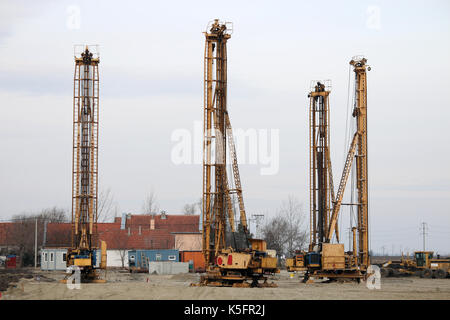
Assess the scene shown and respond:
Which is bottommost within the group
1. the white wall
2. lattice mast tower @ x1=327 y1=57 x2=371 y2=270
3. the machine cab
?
the white wall

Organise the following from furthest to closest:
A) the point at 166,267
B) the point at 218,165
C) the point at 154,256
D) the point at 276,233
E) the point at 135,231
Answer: the point at 276,233, the point at 135,231, the point at 154,256, the point at 166,267, the point at 218,165

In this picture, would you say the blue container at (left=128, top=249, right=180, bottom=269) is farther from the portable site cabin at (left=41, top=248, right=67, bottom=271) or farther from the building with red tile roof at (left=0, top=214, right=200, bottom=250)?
the portable site cabin at (left=41, top=248, right=67, bottom=271)

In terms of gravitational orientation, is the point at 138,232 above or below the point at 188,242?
above

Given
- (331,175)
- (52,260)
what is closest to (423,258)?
(331,175)

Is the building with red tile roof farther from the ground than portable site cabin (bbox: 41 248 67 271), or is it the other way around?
the building with red tile roof

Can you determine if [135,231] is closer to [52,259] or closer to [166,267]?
[52,259]

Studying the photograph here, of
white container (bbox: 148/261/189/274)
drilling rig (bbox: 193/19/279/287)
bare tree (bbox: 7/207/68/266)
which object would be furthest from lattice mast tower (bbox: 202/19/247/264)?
bare tree (bbox: 7/207/68/266)

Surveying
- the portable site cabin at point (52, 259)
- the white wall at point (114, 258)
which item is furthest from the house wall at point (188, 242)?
the portable site cabin at point (52, 259)

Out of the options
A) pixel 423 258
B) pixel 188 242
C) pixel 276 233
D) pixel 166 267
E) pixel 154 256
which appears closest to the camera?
pixel 166 267

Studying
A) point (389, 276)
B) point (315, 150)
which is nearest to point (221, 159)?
point (315, 150)

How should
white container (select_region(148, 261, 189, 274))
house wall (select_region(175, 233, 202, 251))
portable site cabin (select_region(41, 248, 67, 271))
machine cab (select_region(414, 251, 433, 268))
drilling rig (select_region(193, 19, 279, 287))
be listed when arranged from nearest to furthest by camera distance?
drilling rig (select_region(193, 19, 279, 287)), white container (select_region(148, 261, 189, 274)), machine cab (select_region(414, 251, 433, 268)), portable site cabin (select_region(41, 248, 67, 271)), house wall (select_region(175, 233, 202, 251))

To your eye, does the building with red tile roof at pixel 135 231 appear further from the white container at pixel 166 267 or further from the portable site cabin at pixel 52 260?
the white container at pixel 166 267
